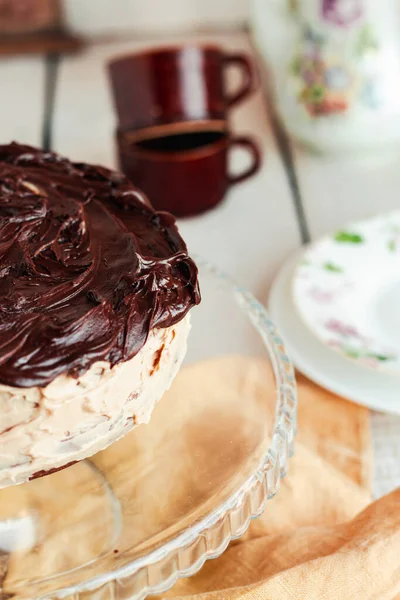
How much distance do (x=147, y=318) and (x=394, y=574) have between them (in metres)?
0.31

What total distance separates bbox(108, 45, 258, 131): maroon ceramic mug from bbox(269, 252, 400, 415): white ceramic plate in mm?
467

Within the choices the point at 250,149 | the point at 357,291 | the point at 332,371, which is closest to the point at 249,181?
the point at 250,149

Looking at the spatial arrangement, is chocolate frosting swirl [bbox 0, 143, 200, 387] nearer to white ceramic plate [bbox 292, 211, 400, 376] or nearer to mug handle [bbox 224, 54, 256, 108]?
white ceramic plate [bbox 292, 211, 400, 376]

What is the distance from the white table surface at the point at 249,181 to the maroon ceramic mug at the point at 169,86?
0.57 ft

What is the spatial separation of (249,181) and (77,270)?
2.59 ft

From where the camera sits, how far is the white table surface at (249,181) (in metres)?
1.18

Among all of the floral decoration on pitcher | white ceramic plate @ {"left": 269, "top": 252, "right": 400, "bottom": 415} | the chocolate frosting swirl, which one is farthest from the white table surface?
the chocolate frosting swirl

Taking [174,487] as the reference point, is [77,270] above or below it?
above

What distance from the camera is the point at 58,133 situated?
161 cm

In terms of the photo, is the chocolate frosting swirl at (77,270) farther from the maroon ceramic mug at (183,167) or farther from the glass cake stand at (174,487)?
the maroon ceramic mug at (183,167)

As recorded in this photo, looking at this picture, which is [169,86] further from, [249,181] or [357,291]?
[357,291]

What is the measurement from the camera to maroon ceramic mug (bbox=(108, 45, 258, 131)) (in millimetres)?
1289

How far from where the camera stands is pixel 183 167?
3.99 feet

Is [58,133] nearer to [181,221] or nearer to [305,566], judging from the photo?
[181,221]
